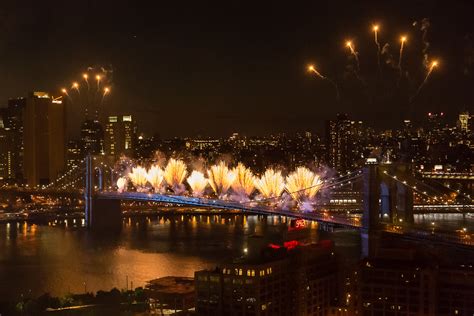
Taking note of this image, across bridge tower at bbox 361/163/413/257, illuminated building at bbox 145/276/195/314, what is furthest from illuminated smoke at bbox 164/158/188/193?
illuminated building at bbox 145/276/195/314

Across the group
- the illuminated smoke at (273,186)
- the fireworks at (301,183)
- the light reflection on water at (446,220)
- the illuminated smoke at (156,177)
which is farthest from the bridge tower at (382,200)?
the illuminated smoke at (156,177)

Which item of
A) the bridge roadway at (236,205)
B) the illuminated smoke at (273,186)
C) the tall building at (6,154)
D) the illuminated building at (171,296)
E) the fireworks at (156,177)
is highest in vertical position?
the tall building at (6,154)

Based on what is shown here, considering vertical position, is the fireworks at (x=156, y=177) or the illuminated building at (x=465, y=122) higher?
the illuminated building at (x=465, y=122)

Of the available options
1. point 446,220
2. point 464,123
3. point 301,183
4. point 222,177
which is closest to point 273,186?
point 301,183

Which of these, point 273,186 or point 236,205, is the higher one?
point 273,186

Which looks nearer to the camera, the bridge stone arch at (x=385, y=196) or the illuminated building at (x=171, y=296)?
the illuminated building at (x=171, y=296)

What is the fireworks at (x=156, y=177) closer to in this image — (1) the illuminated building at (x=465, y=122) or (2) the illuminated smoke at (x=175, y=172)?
(2) the illuminated smoke at (x=175, y=172)

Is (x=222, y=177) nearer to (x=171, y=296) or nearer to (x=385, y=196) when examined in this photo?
(x=385, y=196)

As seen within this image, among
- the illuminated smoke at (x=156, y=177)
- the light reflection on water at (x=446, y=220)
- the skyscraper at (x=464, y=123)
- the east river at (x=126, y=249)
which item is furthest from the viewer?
the skyscraper at (x=464, y=123)

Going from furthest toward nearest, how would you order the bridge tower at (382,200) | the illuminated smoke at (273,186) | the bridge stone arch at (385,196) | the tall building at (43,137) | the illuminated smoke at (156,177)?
1. the tall building at (43,137)
2. the illuminated smoke at (156,177)
3. the illuminated smoke at (273,186)
4. the bridge stone arch at (385,196)
5. the bridge tower at (382,200)
